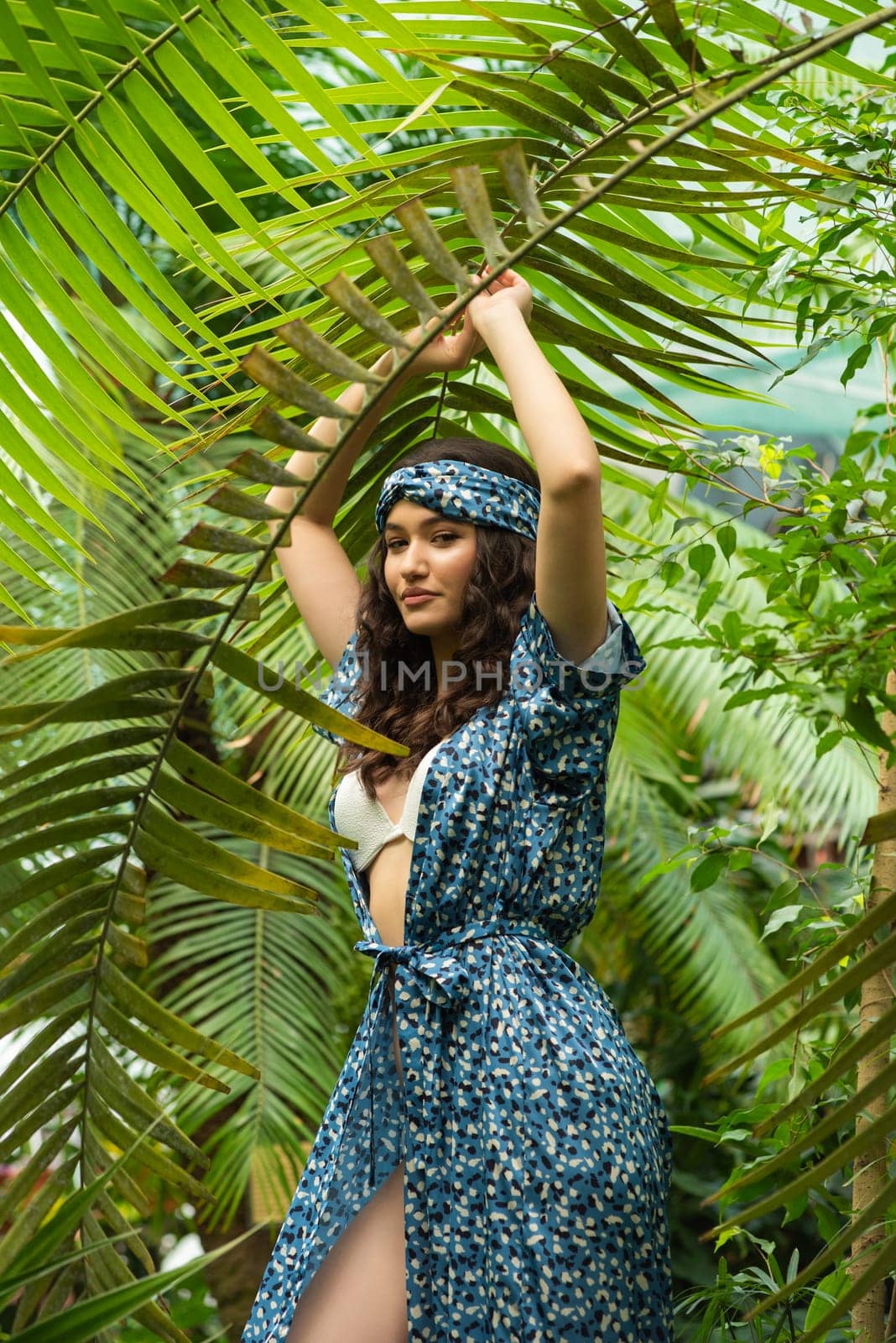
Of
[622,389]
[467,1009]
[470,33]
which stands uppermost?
[622,389]

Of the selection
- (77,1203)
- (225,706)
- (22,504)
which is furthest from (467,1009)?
(225,706)

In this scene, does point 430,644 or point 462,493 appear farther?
point 430,644

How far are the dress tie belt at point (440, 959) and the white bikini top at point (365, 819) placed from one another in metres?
0.10

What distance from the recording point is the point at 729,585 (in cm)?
357

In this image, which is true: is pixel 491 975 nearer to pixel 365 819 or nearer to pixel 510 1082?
pixel 510 1082

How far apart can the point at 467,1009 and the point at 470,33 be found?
0.93 meters

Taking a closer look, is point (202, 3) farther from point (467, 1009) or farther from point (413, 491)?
point (467, 1009)

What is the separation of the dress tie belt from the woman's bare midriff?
0.08 ft

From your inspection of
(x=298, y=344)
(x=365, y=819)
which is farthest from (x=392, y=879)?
(x=298, y=344)

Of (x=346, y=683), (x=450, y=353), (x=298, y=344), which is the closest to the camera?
(x=298, y=344)

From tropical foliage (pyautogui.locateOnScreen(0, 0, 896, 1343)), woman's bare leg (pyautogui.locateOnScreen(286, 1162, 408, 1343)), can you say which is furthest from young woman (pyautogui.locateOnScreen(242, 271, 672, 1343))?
tropical foliage (pyautogui.locateOnScreen(0, 0, 896, 1343))

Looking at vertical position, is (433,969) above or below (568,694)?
below

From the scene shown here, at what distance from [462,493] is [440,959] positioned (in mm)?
479

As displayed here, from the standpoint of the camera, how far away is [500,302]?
4.04ft
